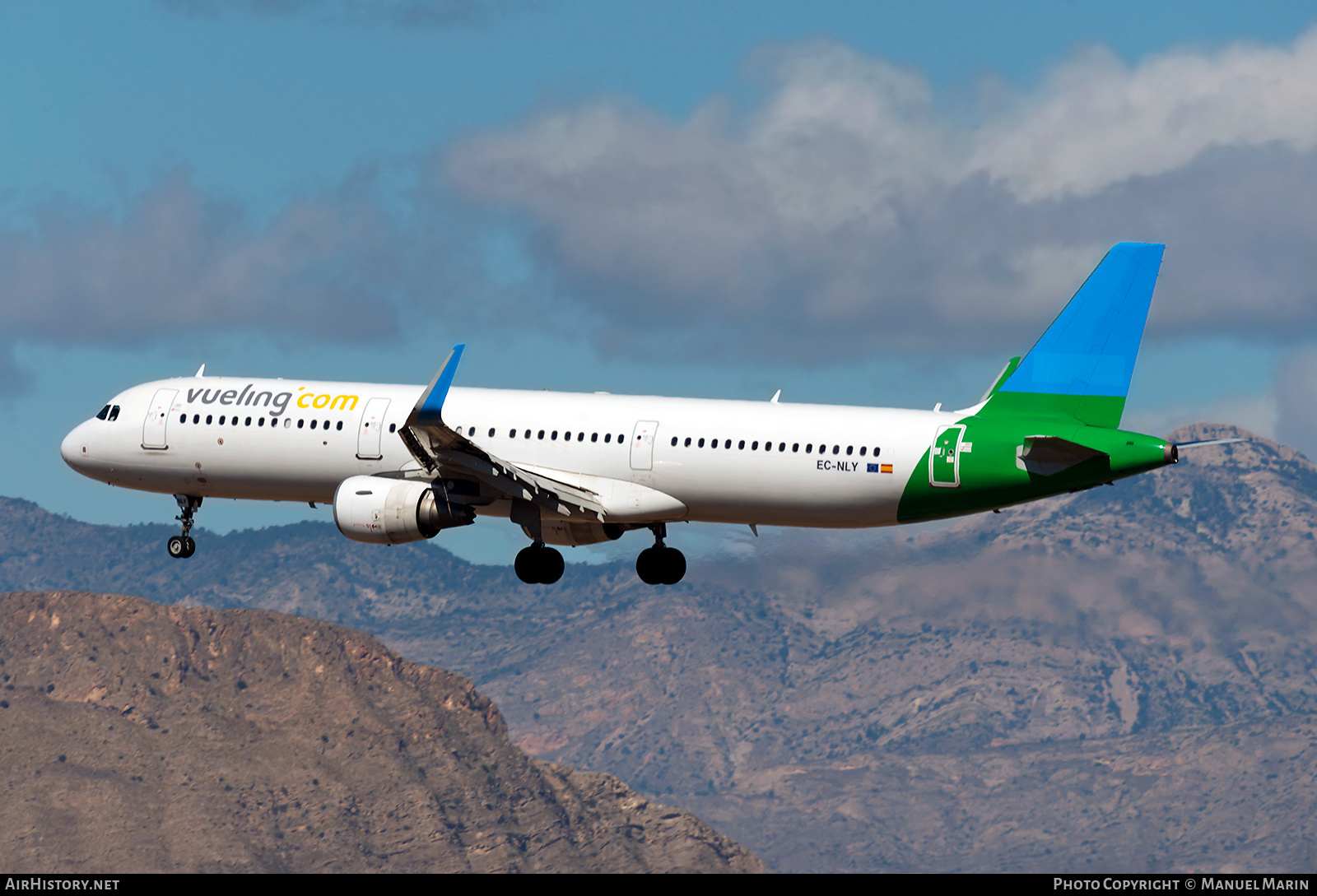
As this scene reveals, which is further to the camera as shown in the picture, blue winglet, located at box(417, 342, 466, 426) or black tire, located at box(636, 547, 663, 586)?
black tire, located at box(636, 547, 663, 586)

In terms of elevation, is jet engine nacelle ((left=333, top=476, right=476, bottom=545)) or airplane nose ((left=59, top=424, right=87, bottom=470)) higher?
airplane nose ((left=59, top=424, right=87, bottom=470))

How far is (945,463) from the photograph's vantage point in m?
58.4

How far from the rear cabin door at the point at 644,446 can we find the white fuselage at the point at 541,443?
1.4 inches

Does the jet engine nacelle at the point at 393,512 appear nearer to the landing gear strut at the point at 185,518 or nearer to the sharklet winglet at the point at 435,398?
the sharklet winglet at the point at 435,398

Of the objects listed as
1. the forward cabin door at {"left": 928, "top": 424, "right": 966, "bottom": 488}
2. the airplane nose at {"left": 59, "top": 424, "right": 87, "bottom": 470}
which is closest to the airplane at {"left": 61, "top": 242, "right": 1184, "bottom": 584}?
the forward cabin door at {"left": 928, "top": 424, "right": 966, "bottom": 488}

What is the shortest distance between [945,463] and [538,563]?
14.4 meters

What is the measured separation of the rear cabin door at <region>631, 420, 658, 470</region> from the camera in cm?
6128

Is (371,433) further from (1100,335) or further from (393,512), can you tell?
(1100,335)

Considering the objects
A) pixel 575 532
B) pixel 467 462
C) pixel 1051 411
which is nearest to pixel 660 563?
pixel 575 532

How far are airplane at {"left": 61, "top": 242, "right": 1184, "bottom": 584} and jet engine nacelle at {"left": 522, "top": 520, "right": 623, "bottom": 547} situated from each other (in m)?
0.09

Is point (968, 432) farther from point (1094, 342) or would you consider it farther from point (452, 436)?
point (452, 436)

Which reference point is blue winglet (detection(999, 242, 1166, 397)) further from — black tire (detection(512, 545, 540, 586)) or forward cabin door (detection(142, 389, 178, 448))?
forward cabin door (detection(142, 389, 178, 448))
